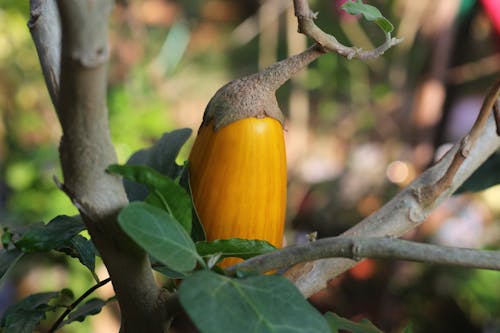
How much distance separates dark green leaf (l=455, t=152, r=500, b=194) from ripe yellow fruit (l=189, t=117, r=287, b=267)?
0.64 ft

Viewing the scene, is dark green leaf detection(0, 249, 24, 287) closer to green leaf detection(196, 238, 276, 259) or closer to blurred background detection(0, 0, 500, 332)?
green leaf detection(196, 238, 276, 259)

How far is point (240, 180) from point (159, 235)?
3.7 inches

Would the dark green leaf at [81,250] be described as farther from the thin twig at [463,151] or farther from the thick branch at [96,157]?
the thin twig at [463,151]

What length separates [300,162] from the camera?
1849mm

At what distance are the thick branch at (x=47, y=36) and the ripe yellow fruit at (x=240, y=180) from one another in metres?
0.09

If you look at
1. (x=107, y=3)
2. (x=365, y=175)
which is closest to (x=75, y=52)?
(x=107, y=3)

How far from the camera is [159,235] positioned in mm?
254

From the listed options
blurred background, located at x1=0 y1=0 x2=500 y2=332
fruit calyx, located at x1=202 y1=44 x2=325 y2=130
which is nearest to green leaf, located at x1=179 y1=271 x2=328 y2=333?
fruit calyx, located at x1=202 y1=44 x2=325 y2=130

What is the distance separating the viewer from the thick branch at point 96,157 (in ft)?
0.70

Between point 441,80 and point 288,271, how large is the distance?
3.50ft

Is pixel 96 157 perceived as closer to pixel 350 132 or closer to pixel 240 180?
pixel 240 180

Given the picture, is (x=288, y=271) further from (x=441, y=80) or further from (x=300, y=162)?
(x=300, y=162)

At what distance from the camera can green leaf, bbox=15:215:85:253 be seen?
1.04ft

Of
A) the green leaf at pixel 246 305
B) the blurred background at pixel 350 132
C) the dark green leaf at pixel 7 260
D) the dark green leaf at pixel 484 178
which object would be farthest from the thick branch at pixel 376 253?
the blurred background at pixel 350 132
